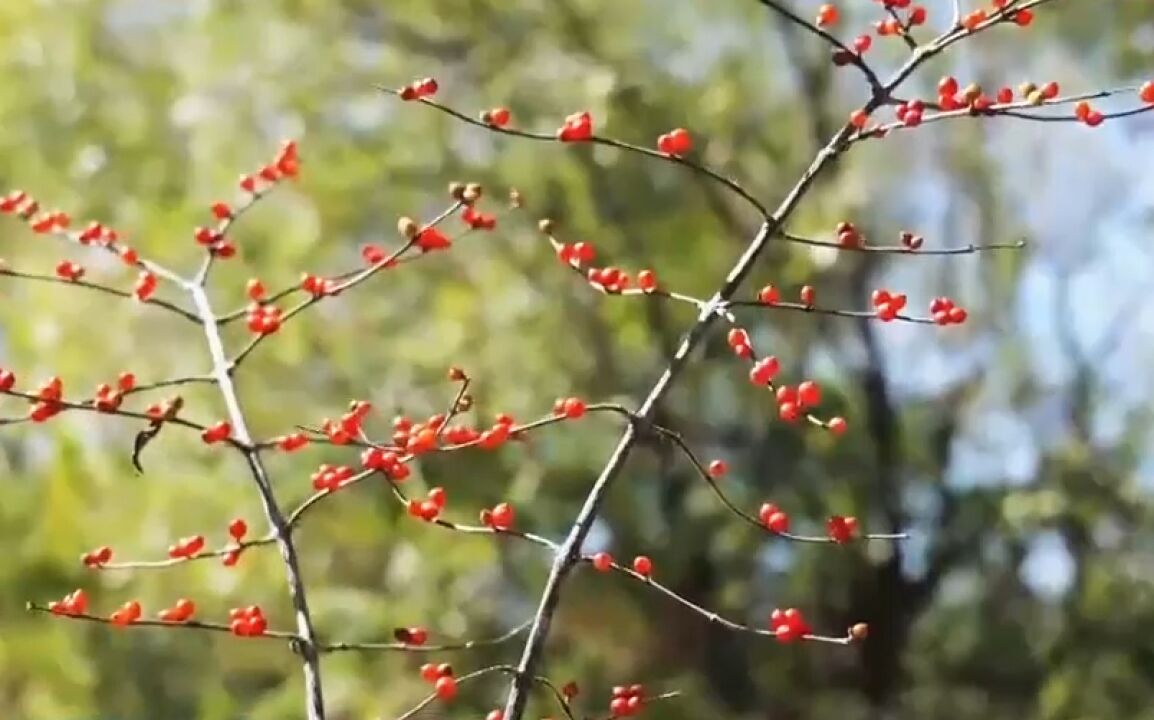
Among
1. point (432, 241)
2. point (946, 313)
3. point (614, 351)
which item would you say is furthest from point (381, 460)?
point (614, 351)

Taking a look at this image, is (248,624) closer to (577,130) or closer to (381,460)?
(381,460)

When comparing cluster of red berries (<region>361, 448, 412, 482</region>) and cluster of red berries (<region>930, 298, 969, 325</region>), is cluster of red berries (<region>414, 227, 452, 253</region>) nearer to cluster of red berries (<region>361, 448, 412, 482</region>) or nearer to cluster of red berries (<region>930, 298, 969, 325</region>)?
cluster of red berries (<region>361, 448, 412, 482</region>)

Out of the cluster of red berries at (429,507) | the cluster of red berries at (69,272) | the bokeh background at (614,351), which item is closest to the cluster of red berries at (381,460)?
the cluster of red berries at (429,507)

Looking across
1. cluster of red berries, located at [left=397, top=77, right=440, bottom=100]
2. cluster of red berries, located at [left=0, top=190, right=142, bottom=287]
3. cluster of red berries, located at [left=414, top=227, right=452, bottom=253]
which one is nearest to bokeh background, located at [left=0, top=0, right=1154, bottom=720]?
cluster of red berries, located at [left=0, top=190, right=142, bottom=287]

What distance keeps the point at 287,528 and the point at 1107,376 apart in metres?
1.05

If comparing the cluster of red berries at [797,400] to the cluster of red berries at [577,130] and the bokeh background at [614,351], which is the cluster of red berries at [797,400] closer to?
the cluster of red berries at [577,130]

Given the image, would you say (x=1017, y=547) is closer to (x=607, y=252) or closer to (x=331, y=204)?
(x=607, y=252)

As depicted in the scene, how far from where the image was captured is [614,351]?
1296mm

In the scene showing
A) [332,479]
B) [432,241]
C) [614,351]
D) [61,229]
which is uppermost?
Result: [614,351]

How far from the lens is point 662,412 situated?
49.5 inches

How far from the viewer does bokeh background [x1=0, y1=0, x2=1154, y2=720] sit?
1.23m

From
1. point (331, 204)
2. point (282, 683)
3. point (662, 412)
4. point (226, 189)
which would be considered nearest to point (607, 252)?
point (662, 412)

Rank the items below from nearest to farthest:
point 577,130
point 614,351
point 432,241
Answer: point 577,130 → point 432,241 → point 614,351

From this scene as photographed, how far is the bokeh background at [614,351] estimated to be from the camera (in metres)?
1.23
